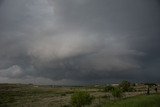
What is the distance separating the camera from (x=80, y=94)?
236ft

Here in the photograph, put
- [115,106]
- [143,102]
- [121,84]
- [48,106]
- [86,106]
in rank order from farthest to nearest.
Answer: [121,84] < [48,106] < [86,106] < [143,102] < [115,106]

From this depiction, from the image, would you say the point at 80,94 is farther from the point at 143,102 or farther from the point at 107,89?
the point at 107,89

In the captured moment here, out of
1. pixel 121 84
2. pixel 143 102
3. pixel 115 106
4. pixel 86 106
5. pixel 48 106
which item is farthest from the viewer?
pixel 121 84

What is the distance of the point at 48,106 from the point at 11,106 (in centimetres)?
2115

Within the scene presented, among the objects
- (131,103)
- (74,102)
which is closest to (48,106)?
(74,102)

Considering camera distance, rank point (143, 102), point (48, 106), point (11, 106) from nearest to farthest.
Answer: point (143, 102)
point (48, 106)
point (11, 106)

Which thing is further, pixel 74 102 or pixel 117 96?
pixel 117 96

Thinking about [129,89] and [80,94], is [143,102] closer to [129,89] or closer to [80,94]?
[80,94]

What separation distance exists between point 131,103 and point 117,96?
31497 mm

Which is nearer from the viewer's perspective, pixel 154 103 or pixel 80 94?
pixel 154 103

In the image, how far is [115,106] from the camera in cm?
5722

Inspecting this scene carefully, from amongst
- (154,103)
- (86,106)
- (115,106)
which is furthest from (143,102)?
(86,106)

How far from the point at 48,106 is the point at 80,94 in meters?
20.8

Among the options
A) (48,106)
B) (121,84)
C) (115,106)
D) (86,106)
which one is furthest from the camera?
(121,84)
